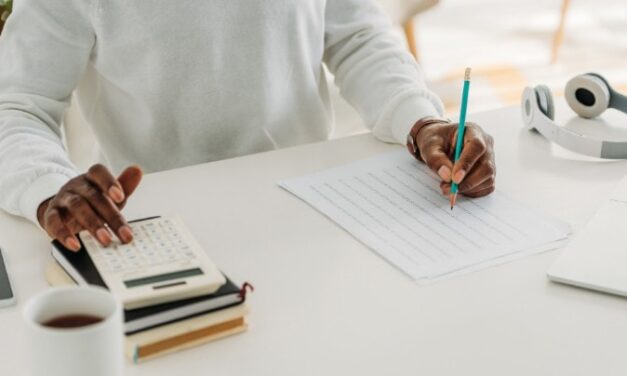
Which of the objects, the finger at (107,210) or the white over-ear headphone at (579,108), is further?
the white over-ear headphone at (579,108)

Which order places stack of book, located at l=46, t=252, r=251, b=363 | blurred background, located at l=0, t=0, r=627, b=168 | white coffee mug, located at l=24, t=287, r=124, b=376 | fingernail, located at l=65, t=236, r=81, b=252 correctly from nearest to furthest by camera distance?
1. white coffee mug, located at l=24, t=287, r=124, b=376
2. stack of book, located at l=46, t=252, r=251, b=363
3. fingernail, located at l=65, t=236, r=81, b=252
4. blurred background, located at l=0, t=0, r=627, b=168

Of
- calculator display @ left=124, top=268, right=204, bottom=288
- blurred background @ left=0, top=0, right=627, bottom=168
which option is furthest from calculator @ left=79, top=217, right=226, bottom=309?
blurred background @ left=0, top=0, right=627, bottom=168

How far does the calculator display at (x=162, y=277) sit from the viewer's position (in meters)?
0.80

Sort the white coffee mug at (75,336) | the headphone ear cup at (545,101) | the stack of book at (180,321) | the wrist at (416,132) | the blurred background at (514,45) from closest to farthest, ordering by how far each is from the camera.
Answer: the white coffee mug at (75,336), the stack of book at (180,321), the wrist at (416,132), the headphone ear cup at (545,101), the blurred background at (514,45)

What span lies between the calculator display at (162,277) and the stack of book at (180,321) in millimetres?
25

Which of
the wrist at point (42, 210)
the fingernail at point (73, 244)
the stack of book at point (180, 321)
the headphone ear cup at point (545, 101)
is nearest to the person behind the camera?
the stack of book at point (180, 321)

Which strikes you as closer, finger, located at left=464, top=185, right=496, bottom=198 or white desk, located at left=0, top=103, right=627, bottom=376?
white desk, located at left=0, top=103, right=627, bottom=376

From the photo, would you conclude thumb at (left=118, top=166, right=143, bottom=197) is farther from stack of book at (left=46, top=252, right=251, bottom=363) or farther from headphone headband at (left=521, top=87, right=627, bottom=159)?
headphone headband at (left=521, top=87, right=627, bottom=159)

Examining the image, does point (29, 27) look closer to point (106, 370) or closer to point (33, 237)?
point (33, 237)

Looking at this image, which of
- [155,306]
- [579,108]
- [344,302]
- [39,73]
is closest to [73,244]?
[155,306]

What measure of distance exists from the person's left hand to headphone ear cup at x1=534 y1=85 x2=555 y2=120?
7.5 inches

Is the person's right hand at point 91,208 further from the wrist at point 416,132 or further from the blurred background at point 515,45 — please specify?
the blurred background at point 515,45

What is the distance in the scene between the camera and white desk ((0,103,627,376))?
2.58 feet

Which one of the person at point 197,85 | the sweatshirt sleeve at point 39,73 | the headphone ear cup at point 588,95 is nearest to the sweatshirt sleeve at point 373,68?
the person at point 197,85
